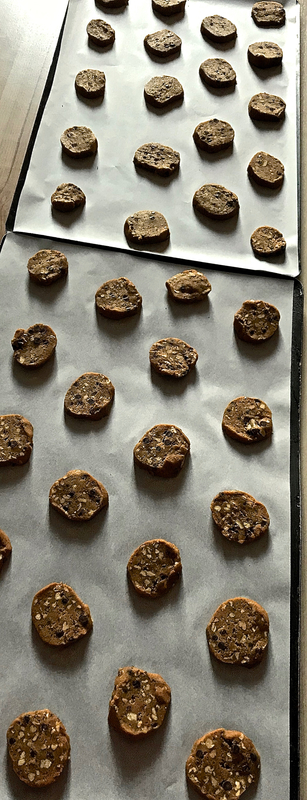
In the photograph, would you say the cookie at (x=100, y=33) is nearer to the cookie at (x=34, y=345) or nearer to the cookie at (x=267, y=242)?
the cookie at (x=267, y=242)

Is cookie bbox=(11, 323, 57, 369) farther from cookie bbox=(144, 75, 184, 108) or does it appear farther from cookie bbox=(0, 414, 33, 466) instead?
cookie bbox=(144, 75, 184, 108)

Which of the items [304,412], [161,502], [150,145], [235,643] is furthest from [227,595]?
[150,145]

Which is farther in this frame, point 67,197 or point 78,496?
point 67,197

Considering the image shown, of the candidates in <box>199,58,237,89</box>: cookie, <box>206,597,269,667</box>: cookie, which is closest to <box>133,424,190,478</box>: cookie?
<box>206,597,269,667</box>: cookie

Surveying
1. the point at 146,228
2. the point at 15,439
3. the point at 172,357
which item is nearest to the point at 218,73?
the point at 146,228

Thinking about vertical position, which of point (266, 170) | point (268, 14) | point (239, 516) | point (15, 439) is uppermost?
point (268, 14)

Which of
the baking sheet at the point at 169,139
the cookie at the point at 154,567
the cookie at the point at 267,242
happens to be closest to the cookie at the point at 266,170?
the baking sheet at the point at 169,139

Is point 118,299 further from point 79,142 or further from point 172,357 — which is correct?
point 79,142
